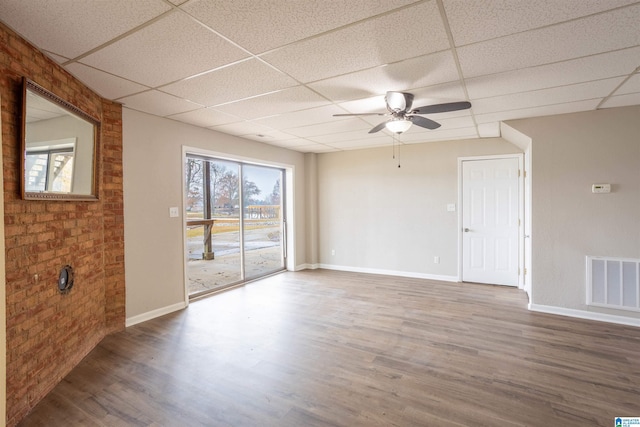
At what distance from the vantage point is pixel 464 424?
74.4 inches

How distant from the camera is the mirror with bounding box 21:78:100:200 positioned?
2.00 m

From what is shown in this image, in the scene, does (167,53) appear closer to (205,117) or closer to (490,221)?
(205,117)

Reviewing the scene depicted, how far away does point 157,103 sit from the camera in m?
3.22

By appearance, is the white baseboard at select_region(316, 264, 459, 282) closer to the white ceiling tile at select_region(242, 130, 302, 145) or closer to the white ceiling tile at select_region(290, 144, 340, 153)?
the white ceiling tile at select_region(290, 144, 340, 153)

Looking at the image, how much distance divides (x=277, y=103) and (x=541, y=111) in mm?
3096

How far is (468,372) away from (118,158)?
401 centimetres

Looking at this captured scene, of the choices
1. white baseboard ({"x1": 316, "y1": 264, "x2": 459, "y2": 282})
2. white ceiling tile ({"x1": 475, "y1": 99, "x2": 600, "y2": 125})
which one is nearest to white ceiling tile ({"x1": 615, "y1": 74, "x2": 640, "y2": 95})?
white ceiling tile ({"x1": 475, "y1": 99, "x2": 600, "y2": 125})

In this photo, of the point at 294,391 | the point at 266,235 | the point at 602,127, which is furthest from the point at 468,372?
the point at 266,235

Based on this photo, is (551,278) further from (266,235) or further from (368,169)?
(266,235)

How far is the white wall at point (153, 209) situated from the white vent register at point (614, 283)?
5070 millimetres

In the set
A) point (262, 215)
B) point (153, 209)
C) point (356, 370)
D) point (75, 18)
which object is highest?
point (75, 18)

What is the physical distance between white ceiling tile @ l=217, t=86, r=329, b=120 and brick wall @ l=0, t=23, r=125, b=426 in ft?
4.22

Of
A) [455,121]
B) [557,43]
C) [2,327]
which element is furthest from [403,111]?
[2,327]

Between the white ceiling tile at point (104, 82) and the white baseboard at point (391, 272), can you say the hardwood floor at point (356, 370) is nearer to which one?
the white baseboard at point (391, 272)
